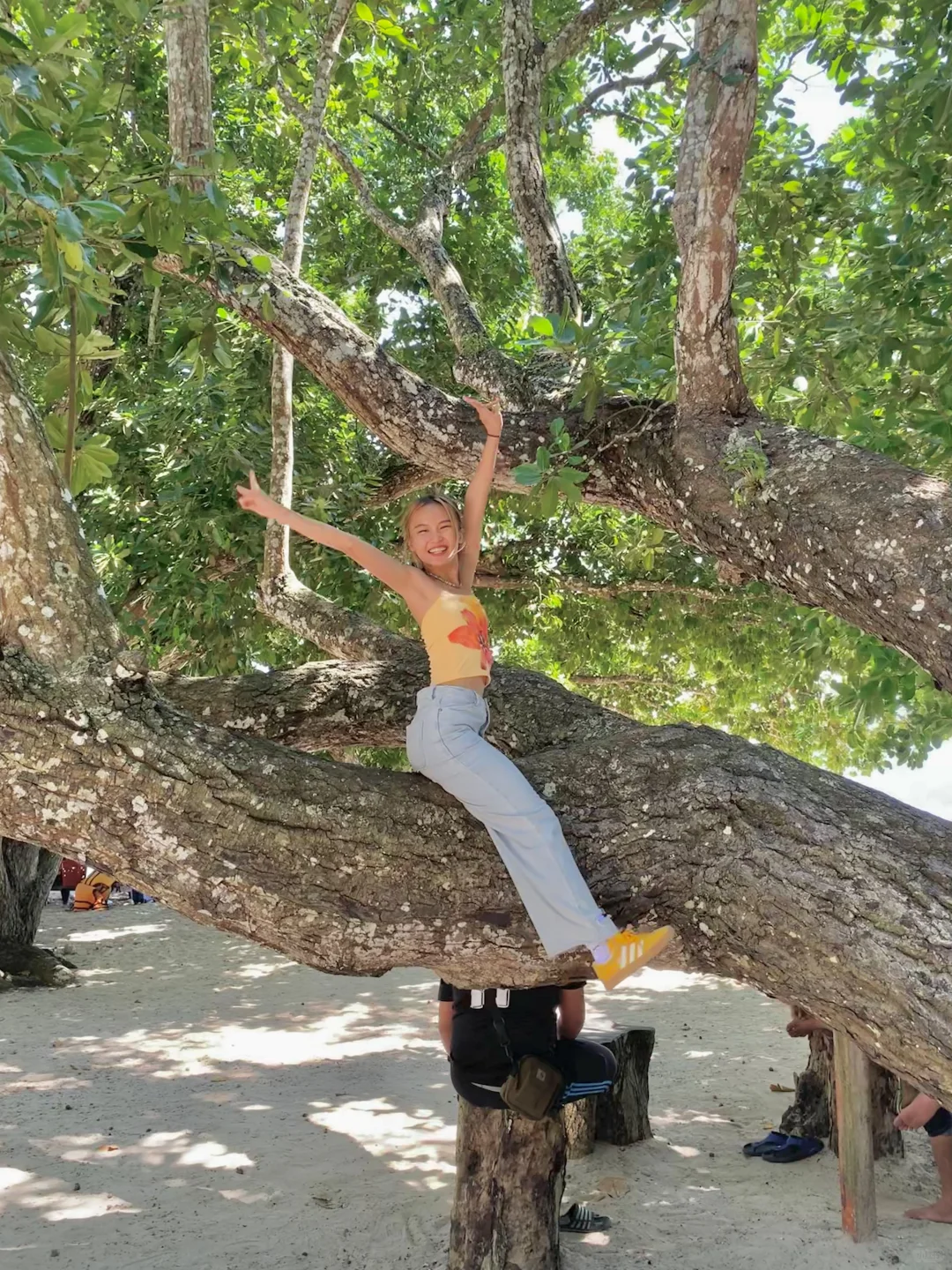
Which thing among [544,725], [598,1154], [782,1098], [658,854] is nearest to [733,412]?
[544,725]

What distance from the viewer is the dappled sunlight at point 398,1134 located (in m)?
5.70

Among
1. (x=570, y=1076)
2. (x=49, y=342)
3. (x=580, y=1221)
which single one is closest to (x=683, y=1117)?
Answer: (x=580, y=1221)

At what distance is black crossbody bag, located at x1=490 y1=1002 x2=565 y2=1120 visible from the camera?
3.45m

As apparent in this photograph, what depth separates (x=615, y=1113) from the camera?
5.93 meters

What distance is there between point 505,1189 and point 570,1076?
81cm

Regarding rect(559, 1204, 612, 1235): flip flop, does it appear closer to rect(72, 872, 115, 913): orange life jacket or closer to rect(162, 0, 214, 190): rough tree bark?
rect(162, 0, 214, 190): rough tree bark

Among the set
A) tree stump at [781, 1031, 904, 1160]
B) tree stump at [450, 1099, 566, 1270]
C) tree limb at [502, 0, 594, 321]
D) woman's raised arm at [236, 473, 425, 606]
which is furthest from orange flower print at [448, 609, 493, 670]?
tree stump at [781, 1031, 904, 1160]

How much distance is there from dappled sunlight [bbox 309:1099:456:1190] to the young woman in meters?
3.59

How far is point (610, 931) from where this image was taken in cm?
244

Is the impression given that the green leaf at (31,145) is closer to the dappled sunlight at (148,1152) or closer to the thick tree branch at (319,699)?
the thick tree branch at (319,699)

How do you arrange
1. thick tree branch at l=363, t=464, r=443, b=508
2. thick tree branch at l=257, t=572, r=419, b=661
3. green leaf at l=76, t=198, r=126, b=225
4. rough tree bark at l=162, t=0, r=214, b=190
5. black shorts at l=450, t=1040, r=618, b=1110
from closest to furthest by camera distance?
green leaf at l=76, t=198, r=126, b=225 → black shorts at l=450, t=1040, r=618, b=1110 → rough tree bark at l=162, t=0, r=214, b=190 → thick tree branch at l=257, t=572, r=419, b=661 → thick tree branch at l=363, t=464, r=443, b=508

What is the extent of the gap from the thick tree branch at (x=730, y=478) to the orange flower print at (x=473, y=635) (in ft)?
2.60

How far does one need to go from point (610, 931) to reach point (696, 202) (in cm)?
222

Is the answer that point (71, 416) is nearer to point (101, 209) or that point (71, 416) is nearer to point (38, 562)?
point (38, 562)
